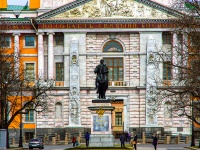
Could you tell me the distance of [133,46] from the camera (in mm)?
117312

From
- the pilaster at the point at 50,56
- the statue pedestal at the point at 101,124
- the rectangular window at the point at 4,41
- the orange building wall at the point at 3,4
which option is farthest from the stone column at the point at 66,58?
the statue pedestal at the point at 101,124

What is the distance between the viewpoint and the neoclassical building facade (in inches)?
4572

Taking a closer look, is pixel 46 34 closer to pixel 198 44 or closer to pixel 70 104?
pixel 70 104

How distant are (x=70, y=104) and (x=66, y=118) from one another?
205cm

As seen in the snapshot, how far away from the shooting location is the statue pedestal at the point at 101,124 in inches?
2766

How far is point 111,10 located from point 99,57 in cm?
675

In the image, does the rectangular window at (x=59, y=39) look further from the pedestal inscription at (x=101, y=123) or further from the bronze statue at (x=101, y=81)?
the pedestal inscription at (x=101, y=123)

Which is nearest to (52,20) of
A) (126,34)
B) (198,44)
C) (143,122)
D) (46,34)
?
(46,34)

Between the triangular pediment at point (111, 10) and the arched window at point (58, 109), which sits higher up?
the triangular pediment at point (111, 10)

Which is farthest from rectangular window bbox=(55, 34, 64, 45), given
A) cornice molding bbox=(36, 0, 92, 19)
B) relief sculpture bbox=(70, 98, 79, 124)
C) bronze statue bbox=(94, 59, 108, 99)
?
bronze statue bbox=(94, 59, 108, 99)

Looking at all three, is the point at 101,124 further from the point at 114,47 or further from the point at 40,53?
the point at 40,53

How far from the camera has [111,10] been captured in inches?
4614

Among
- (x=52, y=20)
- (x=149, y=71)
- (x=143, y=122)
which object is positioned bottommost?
(x=143, y=122)

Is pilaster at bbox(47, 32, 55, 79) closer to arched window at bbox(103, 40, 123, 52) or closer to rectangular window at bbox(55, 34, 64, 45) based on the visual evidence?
rectangular window at bbox(55, 34, 64, 45)
